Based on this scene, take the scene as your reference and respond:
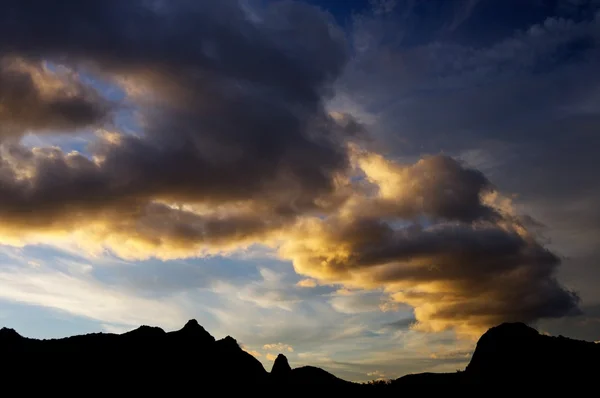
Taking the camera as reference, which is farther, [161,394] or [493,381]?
[161,394]

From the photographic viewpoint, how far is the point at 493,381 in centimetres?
10244

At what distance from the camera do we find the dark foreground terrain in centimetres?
10225

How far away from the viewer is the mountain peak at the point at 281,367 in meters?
151

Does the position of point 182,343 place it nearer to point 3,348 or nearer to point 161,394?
point 161,394

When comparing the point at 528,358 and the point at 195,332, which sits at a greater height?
the point at 195,332

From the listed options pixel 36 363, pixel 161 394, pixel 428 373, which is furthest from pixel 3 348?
pixel 428 373

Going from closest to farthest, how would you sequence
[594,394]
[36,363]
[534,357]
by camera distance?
[594,394], [534,357], [36,363]

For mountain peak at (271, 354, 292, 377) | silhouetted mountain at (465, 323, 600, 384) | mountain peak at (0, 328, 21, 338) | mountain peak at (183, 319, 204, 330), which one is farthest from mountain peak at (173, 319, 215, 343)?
silhouetted mountain at (465, 323, 600, 384)

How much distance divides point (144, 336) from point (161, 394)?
18826 millimetres

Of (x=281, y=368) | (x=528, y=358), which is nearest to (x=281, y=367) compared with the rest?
(x=281, y=368)

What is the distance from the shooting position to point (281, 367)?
15225 centimetres

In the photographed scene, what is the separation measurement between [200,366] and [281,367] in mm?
23903

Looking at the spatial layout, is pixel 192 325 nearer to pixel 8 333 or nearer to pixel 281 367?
pixel 281 367

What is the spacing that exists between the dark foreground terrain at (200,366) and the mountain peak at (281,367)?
28 cm
